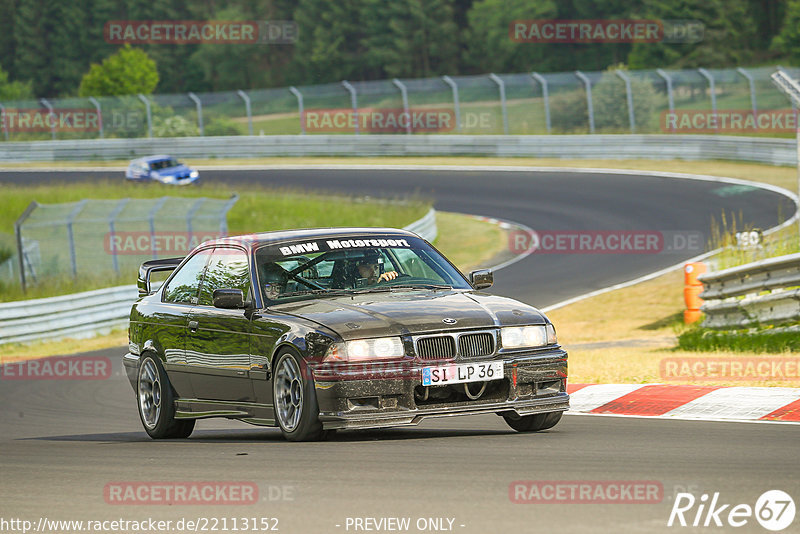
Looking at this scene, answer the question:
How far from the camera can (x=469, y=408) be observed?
25.6 ft

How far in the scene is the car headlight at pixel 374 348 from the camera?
25.3 ft

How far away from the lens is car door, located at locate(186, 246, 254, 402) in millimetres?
8641

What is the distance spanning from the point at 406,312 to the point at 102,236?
17527 millimetres

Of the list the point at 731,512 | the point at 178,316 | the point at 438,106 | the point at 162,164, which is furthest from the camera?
the point at 438,106

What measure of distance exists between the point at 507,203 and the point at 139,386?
86.6 feet

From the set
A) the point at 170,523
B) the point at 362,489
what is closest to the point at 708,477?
the point at 362,489

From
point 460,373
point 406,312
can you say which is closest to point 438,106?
point 406,312

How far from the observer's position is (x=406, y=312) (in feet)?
26.2

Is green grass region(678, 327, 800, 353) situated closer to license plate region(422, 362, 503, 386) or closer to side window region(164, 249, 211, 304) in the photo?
license plate region(422, 362, 503, 386)

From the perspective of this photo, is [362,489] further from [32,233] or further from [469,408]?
[32,233]

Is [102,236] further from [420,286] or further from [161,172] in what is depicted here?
[161,172]

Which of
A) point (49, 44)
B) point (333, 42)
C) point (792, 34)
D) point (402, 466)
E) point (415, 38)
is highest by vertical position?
point (49, 44)

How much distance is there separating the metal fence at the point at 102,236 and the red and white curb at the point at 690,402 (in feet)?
48.3

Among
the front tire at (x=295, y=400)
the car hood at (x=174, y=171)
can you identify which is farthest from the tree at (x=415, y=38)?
the front tire at (x=295, y=400)
